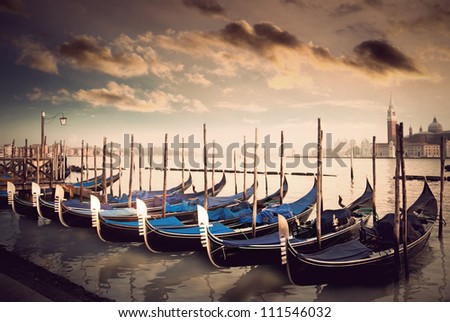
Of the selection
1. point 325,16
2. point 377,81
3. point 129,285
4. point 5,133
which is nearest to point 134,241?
point 129,285

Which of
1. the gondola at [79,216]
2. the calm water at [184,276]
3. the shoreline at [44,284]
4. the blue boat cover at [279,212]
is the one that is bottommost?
the calm water at [184,276]

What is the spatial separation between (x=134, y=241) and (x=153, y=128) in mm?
4349

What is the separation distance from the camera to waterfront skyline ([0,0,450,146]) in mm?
6422

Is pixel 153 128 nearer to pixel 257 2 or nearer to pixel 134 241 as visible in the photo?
pixel 134 241

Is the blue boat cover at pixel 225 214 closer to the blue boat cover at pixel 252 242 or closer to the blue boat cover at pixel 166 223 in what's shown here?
the blue boat cover at pixel 166 223

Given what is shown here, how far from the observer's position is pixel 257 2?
6.39 meters

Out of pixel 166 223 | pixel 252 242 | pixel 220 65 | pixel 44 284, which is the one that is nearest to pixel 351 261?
pixel 252 242

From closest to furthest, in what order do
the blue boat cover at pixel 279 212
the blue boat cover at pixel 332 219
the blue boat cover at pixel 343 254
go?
1. the blue boat cover at pixel 343 254
2. the blue boat cover at pixel 332 219
3. the blue boat cover at pixel 279 212

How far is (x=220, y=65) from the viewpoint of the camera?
27.3 ft

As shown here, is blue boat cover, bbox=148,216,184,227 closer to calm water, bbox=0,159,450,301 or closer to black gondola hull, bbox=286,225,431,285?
calm water, bbox=0,159,450,301

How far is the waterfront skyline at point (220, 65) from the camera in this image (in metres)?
6.42

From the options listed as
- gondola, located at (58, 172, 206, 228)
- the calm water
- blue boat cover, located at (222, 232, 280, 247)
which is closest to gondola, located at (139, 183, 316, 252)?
the calm water

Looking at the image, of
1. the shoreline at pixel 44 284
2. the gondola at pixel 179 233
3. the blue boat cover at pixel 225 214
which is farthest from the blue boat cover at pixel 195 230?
the shoreline at pixel 44 284

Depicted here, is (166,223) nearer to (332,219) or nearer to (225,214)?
(225,214)
